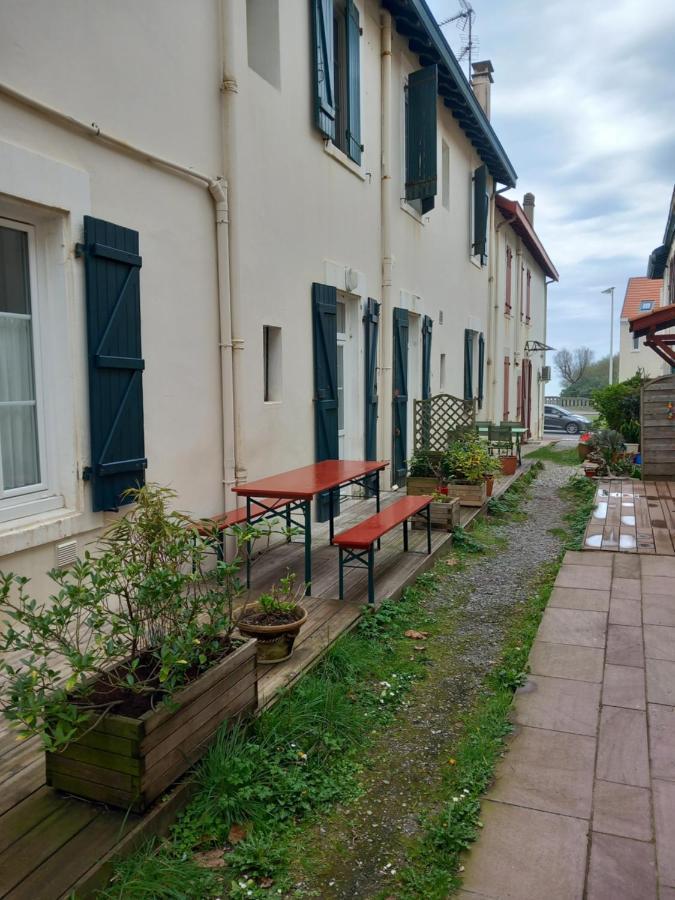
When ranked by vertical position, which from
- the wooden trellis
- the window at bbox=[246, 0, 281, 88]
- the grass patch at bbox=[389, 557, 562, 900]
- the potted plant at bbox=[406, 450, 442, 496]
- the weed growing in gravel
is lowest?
the grass patch at bbox=[389, 557, 562, 900]

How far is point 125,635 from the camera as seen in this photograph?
259cm

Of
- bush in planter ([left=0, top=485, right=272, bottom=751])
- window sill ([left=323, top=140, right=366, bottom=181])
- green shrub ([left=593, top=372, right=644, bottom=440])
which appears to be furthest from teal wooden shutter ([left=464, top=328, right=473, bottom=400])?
bush in planter ([left=0, top=485, right=272, bottom=751])

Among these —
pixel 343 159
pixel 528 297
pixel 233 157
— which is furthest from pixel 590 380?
pixel 233 157

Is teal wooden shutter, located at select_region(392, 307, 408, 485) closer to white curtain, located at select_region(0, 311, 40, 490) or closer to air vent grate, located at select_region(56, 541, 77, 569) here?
air vent grate, located at select_region(56, 541, 77, 569)

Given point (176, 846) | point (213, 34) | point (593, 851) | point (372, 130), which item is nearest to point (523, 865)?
point (593, 851)

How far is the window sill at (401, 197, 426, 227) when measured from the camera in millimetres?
8711

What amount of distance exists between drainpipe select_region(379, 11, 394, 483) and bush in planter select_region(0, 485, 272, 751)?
220 inches

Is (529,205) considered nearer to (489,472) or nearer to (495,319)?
(495,319)

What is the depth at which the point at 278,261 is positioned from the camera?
5809 mm

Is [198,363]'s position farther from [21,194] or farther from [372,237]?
[372,237]

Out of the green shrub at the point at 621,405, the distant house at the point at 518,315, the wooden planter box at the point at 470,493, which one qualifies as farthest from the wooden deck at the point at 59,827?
the distant house at the point at 518,315

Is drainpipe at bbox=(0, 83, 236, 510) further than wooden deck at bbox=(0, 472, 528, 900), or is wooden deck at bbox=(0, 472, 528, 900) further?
drainpipe at bbox=(0, 83, 236, 510)

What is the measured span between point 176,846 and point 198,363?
10.8ft

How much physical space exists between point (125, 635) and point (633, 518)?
6.12 meters
